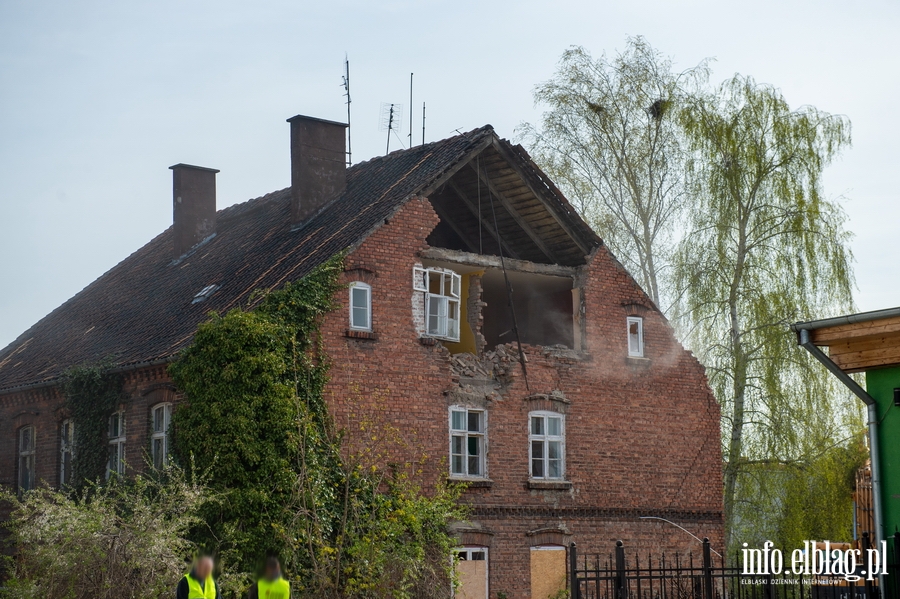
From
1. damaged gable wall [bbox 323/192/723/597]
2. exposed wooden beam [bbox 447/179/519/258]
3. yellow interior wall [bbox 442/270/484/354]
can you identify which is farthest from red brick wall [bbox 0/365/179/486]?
exposed wooden beam [bbox 447/179/519/258]

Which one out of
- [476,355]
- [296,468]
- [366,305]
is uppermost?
[366,305]

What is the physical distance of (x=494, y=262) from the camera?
80.8 feet

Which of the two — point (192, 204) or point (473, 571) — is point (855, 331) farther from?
point (192, 204)

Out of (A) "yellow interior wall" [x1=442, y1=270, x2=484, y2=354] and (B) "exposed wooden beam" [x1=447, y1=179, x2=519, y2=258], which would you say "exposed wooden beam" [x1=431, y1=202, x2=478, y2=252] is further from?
(A) "yellow interior wall" [x1=442, y1=270, x2=484, y2=354]

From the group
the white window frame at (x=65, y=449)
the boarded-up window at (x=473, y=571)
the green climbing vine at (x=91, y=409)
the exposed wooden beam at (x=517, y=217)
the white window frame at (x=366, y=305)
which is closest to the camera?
the white window frame at (x=366, y=305)

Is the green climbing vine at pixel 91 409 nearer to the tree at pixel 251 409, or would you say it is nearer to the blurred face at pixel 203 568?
the tree at pixel 251 409

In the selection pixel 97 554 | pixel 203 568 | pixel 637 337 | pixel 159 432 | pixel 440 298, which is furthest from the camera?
pixel 637 337

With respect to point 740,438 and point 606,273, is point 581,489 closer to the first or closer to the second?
point 606,273

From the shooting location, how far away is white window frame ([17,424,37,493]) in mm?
27734

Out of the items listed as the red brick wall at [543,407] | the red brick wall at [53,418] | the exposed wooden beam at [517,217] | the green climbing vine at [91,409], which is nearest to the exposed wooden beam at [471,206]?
the exposed wooden beam at [517,217]

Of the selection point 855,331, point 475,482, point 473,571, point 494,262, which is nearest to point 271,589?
point 855,331

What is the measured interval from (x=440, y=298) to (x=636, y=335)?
5453 mm

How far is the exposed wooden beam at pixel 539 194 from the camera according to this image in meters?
24.7

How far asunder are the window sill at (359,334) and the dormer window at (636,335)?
699cm
